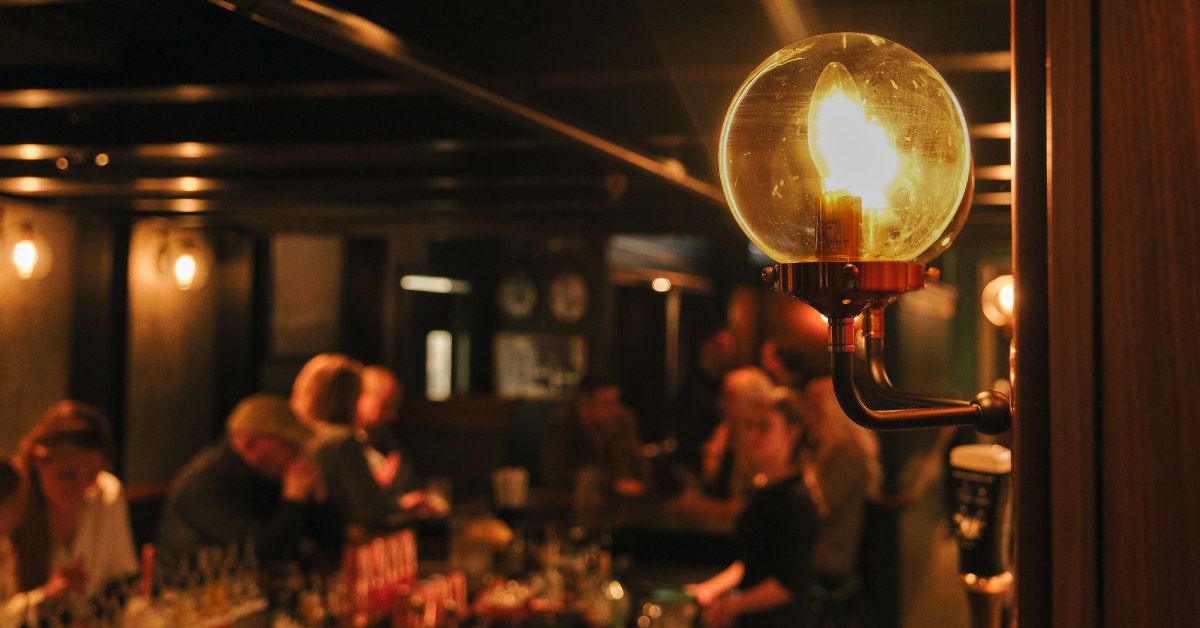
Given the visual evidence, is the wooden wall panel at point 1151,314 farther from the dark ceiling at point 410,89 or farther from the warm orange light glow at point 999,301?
the dark ceiling at point 410,89

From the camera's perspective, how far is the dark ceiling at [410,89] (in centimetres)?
300

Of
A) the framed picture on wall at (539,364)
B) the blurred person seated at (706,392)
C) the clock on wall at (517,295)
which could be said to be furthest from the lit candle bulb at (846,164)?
the clock on wall at (517,295)

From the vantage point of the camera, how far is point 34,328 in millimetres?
6457

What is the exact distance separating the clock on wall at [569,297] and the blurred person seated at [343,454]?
6.01m

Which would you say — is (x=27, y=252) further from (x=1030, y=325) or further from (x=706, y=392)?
(x=1030, y=325)

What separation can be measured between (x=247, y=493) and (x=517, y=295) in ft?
22.2

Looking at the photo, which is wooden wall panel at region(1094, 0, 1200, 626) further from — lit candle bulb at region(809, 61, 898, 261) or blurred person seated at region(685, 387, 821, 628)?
blurred person seated at region(685, 387, 821, 628)

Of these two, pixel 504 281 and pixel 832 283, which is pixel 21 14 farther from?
pixel 504 281

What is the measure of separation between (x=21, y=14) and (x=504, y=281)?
8129 millimetres

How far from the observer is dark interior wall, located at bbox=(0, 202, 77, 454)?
5336mm

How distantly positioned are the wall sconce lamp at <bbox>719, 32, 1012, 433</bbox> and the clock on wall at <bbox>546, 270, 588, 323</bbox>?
398 inches

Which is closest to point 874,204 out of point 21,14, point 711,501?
point 21,14

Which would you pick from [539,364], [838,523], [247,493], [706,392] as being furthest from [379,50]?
[539,364]

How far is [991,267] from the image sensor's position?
12.3 meters
